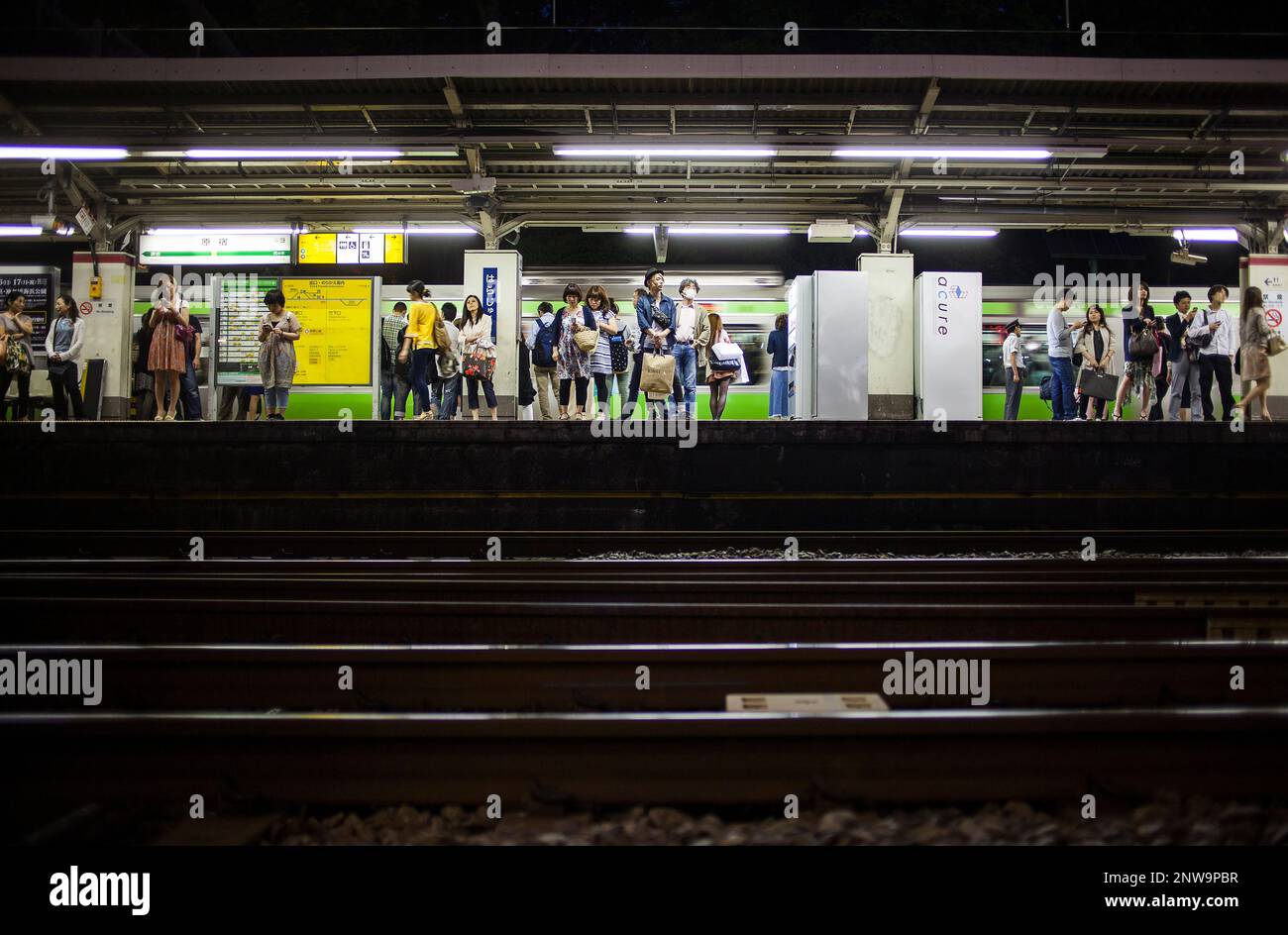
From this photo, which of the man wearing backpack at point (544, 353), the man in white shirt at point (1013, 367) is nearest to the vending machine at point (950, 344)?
the man in white shirt at point (1013, 367)

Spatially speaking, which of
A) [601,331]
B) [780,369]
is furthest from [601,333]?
[780,369]

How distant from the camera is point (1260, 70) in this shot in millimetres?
9641

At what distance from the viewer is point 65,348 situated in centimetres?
1050

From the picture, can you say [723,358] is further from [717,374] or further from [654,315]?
[654,315]

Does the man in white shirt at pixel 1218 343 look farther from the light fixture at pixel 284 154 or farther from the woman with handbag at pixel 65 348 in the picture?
the woman with handbag at pixel 65 348

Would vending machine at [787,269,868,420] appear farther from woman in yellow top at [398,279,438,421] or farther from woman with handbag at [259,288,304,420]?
woman with handbag at [259,288,304,420]

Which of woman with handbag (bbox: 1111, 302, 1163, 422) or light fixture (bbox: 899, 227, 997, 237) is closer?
woman with handbag (bbox: 1111, 302, 1163, 422)

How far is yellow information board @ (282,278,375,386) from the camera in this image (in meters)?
11.9

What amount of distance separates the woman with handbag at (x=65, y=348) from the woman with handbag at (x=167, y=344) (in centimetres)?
111

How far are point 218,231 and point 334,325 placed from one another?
3242mm

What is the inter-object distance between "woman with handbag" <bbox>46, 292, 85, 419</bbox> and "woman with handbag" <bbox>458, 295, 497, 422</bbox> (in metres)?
4.92

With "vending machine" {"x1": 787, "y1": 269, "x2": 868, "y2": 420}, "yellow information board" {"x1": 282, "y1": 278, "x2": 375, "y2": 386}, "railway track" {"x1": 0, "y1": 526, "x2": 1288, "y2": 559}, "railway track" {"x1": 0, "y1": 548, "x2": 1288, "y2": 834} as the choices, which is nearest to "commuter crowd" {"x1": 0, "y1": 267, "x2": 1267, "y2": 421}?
A: "yellow information board" {"x1": 282, "y1": 278, "x2": 375, "y2": 386}
